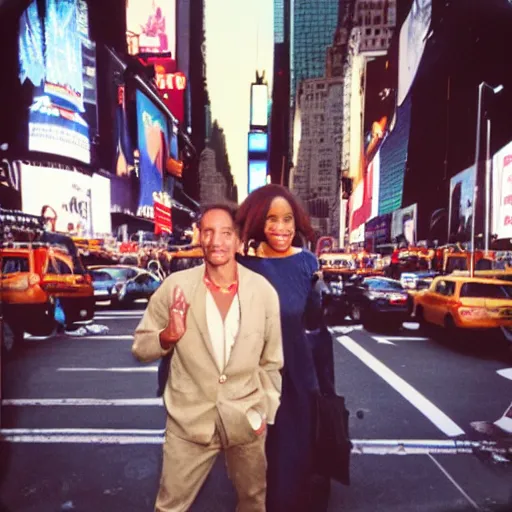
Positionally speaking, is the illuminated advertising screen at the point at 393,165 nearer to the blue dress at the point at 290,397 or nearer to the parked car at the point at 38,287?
the blue dress at the point at 290,397

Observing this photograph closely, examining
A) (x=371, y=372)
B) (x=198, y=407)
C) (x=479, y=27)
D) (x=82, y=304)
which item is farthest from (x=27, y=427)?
(x=479, y=27)

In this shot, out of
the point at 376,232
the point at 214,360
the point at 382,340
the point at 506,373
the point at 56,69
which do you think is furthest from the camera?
the point at 376,232

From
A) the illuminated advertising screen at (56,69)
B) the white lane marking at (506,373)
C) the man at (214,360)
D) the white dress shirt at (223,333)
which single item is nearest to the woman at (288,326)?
the man at (214,360)

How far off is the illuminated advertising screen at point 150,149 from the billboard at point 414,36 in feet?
4.38

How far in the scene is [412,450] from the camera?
2506 millimetres

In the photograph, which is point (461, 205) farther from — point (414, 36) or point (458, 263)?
point (414, 36)

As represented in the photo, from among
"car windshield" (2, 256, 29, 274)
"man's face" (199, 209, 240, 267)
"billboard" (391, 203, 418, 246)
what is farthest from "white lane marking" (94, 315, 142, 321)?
"billboard" (391, 203, 418, 246)

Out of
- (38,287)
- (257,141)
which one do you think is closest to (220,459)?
(38,287)

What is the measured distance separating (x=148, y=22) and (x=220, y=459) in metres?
2.30

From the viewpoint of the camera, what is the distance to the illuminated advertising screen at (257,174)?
2.51 m

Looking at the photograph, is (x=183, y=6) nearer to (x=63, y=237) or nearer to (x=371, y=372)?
(x=63, y=237)

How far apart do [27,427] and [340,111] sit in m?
2.38

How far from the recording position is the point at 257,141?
8.83 feet

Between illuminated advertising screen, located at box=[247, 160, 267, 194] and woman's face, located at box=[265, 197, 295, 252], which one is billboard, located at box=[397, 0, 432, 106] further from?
woman's face, located at box=[265, 197, 295, 252]
